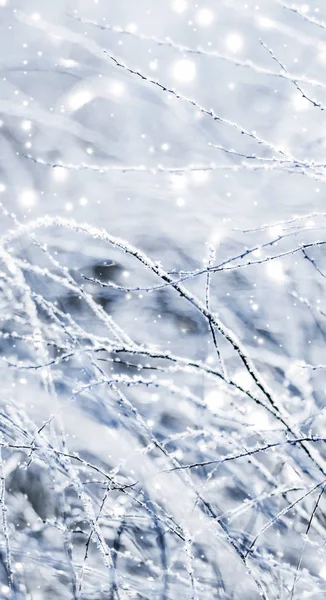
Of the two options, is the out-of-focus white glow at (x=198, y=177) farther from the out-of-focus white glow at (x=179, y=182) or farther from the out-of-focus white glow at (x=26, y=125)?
the out-of-focus white glow at (x=26, y=125)

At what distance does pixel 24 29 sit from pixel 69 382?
5.04 feet

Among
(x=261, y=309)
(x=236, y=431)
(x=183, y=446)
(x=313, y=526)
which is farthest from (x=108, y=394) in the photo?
(x=313, y=526)

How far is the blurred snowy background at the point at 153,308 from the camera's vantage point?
1.90m

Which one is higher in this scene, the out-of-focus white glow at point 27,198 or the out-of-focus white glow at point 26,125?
the out-of-focus white glow at point 26,125

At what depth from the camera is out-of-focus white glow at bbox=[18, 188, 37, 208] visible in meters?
2.20

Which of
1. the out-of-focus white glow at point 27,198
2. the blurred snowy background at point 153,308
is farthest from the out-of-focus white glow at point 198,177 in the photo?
the out-of-focus white glow at point 27,198

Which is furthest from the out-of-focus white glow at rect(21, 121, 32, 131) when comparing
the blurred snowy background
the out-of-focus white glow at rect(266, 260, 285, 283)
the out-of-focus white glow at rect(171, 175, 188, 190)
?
the out-of-focus white glow at rect(266, 260, 285, 283)

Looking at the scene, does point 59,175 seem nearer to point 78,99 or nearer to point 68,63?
point 78,99

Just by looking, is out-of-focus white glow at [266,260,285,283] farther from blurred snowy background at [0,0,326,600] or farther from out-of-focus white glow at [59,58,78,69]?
out-of-focus white glow at [59,58,78,69]

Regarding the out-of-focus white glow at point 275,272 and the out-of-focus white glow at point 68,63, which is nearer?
the out-of-focus white glow at point 275,272

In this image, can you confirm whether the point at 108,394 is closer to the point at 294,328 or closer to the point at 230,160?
the point at 294,328

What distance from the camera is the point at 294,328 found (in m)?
2.05

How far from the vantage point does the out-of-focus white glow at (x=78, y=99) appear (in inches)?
87.2

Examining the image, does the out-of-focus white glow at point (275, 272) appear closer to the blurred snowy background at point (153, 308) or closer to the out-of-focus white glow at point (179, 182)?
the blurred snowy background at point (153, 308)
